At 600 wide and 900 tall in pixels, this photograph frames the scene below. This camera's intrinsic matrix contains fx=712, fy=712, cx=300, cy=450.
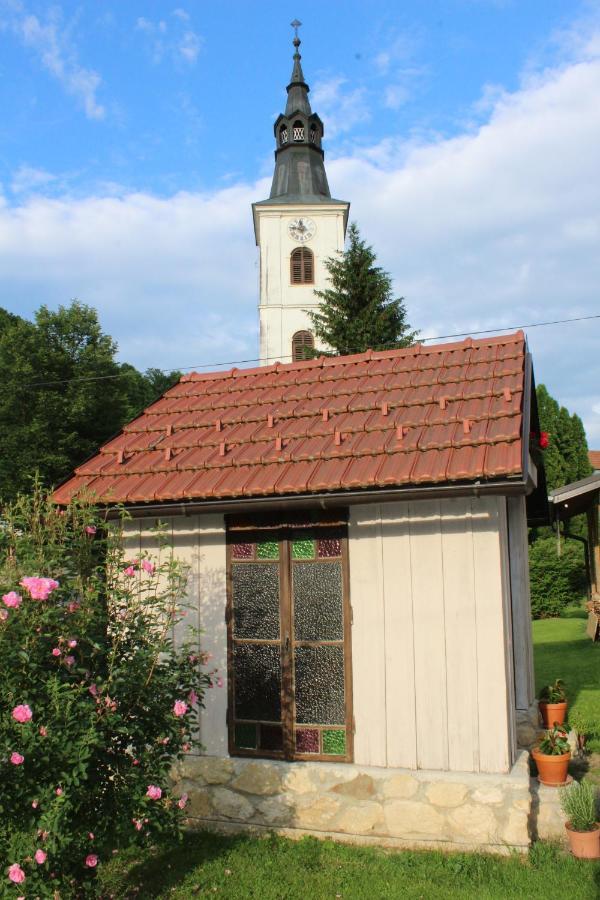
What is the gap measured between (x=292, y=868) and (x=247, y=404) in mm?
4160

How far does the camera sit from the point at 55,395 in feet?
104

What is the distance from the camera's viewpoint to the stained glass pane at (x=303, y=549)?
5867mm

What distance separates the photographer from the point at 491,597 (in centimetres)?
526

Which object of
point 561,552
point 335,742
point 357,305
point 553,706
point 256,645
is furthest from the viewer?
point 357,305

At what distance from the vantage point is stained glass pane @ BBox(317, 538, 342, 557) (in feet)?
19.0

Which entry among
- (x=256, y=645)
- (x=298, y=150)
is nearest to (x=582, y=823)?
(x=256, y=645)

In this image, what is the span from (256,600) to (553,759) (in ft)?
8.63

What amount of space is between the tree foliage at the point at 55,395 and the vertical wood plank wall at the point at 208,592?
25059mm

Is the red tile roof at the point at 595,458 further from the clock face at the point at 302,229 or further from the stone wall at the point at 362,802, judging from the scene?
the stone wall at the point at 362,802

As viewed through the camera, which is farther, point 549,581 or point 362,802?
point 549,581

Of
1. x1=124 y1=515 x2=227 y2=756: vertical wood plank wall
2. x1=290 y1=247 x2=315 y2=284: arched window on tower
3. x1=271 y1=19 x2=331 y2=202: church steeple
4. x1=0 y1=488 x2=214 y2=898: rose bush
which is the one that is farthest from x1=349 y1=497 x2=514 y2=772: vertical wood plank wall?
x1=271 y1=19 x2=331 y2=202: church steeple

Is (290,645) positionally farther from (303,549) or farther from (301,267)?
(301,267)

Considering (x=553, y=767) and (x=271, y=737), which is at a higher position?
(x=271, y=737)

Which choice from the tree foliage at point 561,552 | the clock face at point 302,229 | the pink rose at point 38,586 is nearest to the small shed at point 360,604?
the pink rose at point 38,586
